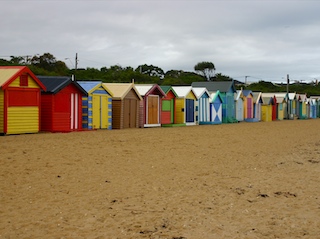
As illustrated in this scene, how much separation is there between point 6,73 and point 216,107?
2117 cm

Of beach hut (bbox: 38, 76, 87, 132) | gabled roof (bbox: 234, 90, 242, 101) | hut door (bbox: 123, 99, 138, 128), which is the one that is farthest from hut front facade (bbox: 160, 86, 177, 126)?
gabled roof (bbox: 234, 90, 242, 101)

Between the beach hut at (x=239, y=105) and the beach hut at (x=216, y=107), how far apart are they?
3.84m

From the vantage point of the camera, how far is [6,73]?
19.1 meters

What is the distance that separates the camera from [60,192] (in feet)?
26.6

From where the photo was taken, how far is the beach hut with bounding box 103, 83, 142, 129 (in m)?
25.9

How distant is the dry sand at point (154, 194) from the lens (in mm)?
6090

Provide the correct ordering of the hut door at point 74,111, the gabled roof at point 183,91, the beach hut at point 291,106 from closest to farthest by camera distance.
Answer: the hut door at point 74,111, the gabled roof at point 183,91, the beach hut at point 291,106

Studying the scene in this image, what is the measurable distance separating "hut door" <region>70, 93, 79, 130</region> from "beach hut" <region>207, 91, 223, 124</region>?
15.6m

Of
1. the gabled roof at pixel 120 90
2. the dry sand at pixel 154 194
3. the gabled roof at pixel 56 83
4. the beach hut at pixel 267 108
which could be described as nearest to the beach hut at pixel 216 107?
the gabled roof at pixel 120 90

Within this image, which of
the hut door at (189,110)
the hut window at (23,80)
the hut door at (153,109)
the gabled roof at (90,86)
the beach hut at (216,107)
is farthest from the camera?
the beach hut at (216,107)

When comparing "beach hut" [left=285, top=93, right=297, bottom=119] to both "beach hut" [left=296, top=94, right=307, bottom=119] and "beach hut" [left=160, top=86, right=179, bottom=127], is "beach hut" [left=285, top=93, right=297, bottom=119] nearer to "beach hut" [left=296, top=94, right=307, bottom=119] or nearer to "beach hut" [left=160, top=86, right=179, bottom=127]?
"beach hut" [left=296, top=94, right=307, bottom=119]

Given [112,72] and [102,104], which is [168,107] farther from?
[112,72]

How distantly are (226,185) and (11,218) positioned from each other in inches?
170

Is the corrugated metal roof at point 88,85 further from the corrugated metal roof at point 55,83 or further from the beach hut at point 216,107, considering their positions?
the beach hut at point 216,107
